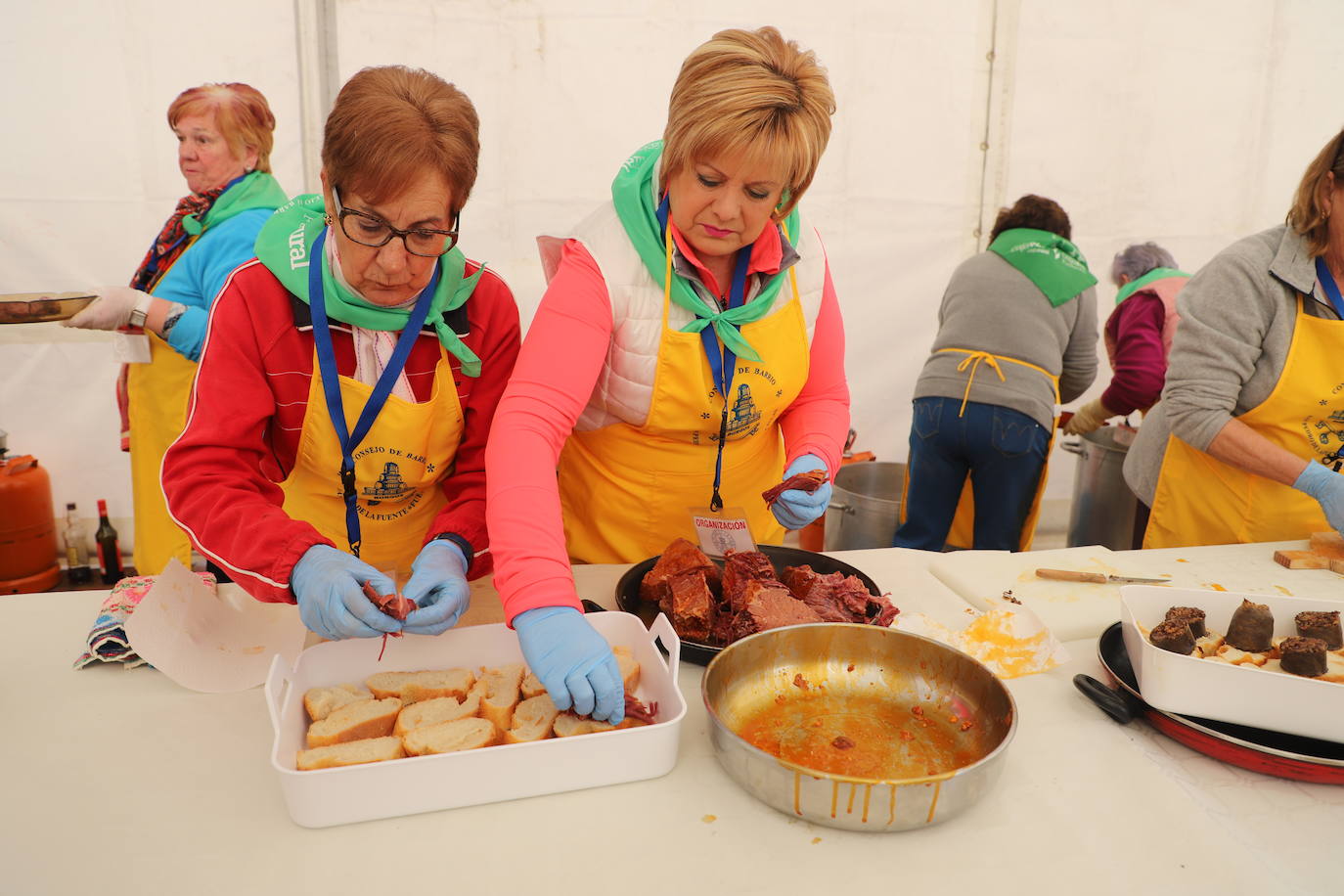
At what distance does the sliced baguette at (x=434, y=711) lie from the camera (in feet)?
4.86

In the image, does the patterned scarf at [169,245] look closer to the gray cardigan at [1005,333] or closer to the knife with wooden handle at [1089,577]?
the gray cardigan at [1005,333]

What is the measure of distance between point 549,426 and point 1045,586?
1358mm

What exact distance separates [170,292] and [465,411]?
196 cm

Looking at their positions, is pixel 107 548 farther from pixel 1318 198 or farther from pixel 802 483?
pixel 1318 198

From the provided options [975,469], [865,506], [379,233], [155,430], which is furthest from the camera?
[865,506]

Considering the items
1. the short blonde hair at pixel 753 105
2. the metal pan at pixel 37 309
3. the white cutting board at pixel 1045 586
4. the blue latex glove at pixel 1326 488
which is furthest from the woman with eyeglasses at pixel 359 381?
the blue latex glove at pixel 1326 488

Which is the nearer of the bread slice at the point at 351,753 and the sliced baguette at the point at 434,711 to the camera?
the bread slice at the point at 351,753

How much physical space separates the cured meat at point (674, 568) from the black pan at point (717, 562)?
3 cm

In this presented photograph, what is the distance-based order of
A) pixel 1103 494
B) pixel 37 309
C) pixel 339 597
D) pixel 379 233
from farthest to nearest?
pixel 1103 494
pixel 37 309
pixel 379 233
pixel 339 597

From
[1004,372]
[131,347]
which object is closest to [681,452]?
[1004,372]

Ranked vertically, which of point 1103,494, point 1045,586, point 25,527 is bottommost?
point 25,527

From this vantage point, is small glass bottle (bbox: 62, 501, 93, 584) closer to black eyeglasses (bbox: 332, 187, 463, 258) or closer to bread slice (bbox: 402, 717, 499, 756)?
black eyeglasses (bbox: 332, 187, 463, 258)

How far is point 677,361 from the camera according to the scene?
6.95ft

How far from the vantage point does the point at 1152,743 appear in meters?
1.59
